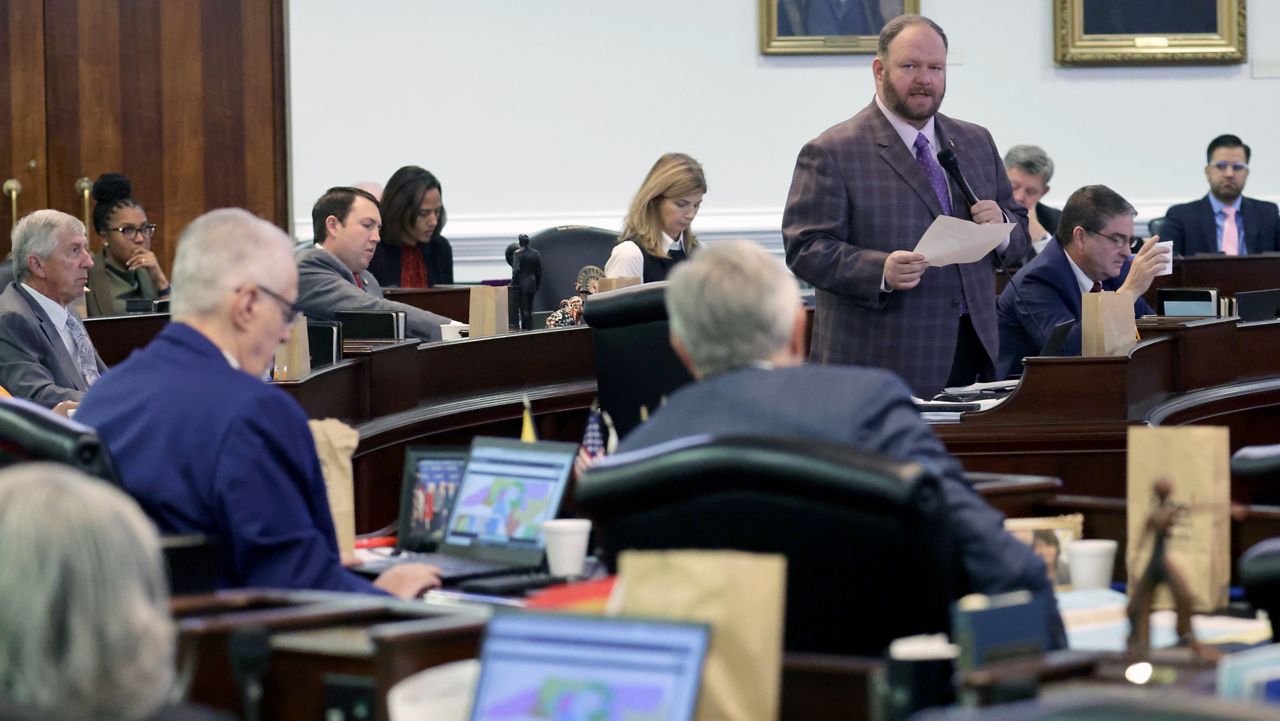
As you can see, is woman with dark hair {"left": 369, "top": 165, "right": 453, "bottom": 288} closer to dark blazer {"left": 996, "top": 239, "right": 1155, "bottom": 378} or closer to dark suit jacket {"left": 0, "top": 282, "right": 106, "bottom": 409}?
dark suit jacket {"left": 0, "top": 282, "right": 106, "bottom": 409}

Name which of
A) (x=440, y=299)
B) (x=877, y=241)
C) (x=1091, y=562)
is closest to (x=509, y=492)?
(x=1091, y=562)

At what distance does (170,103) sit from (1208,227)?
5.09 m

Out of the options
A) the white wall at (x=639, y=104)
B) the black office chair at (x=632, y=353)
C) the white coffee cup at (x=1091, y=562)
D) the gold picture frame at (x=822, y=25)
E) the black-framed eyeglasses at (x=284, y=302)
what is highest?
the gold picture frame at (x=822, y=25)

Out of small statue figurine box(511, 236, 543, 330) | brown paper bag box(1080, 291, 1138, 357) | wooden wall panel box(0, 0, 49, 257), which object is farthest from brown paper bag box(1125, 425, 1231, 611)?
wooden wall panel box(0, 0, 49, 257)

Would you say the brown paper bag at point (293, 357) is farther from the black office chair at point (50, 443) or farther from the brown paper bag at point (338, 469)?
the black office chair at point (50, 443)

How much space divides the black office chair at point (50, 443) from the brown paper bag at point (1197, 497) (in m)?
1.35

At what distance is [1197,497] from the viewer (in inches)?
94.9

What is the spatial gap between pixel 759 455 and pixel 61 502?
0.73m

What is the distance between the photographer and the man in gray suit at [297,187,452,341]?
5.51 meters

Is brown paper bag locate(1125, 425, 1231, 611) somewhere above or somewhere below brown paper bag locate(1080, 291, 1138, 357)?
below

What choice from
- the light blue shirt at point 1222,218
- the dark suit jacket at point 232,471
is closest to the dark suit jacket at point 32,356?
the dark suit jacket at point 232,471

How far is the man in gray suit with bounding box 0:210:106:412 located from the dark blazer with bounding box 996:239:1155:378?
8.62ft

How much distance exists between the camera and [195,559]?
2053 millimetres

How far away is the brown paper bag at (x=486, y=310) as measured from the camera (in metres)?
5.45
